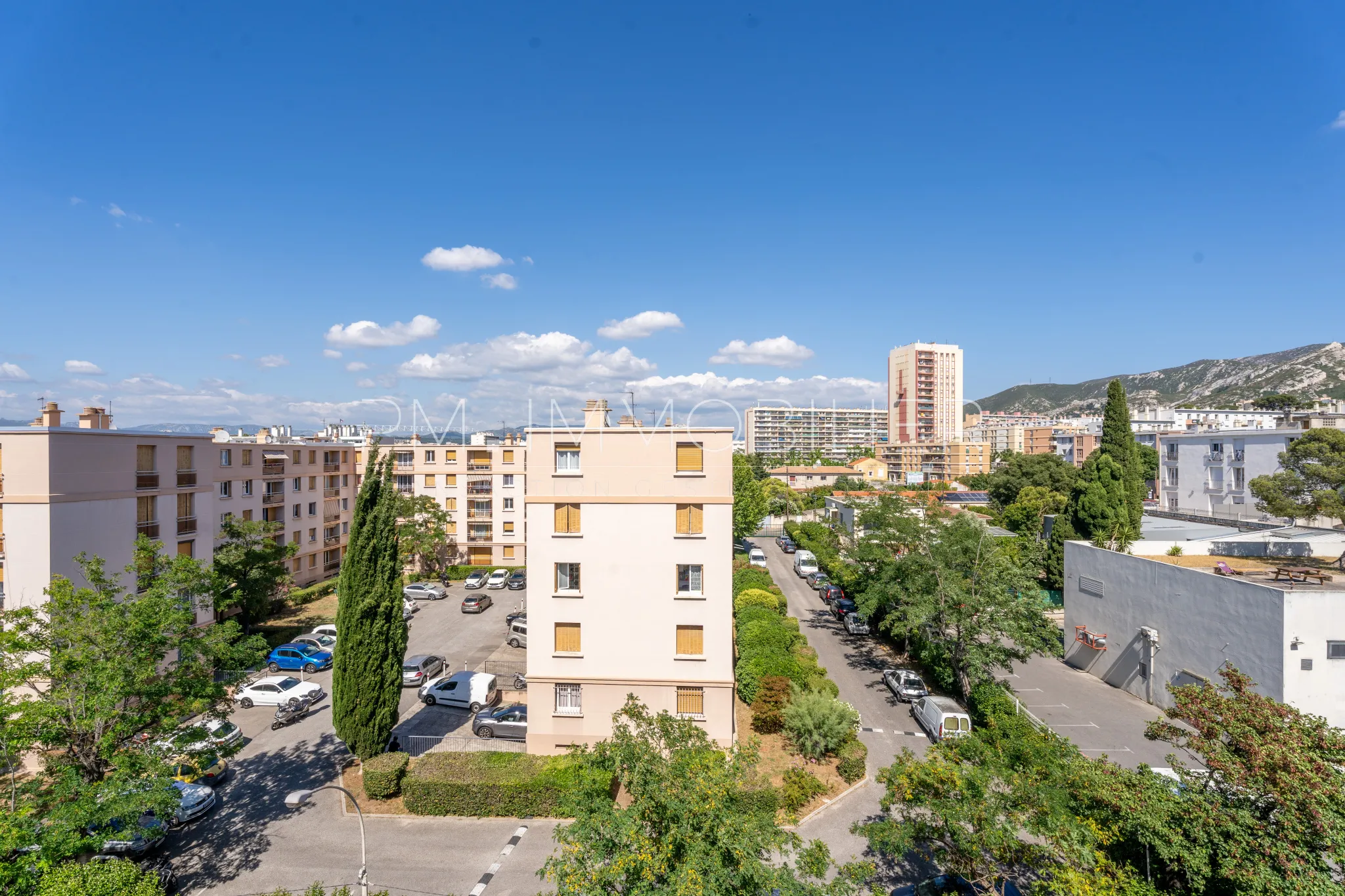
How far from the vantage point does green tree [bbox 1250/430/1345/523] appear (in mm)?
26875

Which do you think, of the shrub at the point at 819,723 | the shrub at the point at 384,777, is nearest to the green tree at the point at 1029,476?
the shrub at the point at 819,723

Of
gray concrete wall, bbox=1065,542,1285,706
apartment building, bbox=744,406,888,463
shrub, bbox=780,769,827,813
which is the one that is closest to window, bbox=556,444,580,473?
shrub, bbox=780,769,827,813

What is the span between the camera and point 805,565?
175 ft

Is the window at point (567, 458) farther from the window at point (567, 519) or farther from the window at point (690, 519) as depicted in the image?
the window at point (690, 519)

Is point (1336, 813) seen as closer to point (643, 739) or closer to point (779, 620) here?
point (643, 739)

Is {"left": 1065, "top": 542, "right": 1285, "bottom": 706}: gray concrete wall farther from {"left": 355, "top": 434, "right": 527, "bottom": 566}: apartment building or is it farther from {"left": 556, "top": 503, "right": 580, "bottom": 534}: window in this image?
{"left": 355, "top": 434, "right": 527, "bottom": 566}: apartment building

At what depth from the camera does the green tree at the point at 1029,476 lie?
63.2 metres

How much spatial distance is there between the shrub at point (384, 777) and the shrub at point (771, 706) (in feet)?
42.2

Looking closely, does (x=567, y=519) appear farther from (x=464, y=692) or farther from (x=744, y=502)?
(x=744, y=502)

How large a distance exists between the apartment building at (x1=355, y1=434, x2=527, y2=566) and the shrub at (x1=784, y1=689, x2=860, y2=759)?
3457cm

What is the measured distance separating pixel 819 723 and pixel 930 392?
147798 millimetres

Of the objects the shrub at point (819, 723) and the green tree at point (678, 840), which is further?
the shrub at point (819, 723)

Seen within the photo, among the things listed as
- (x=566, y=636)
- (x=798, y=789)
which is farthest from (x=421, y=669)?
(x=798, y=789)

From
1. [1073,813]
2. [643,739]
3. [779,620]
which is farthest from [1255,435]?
[643,739]
